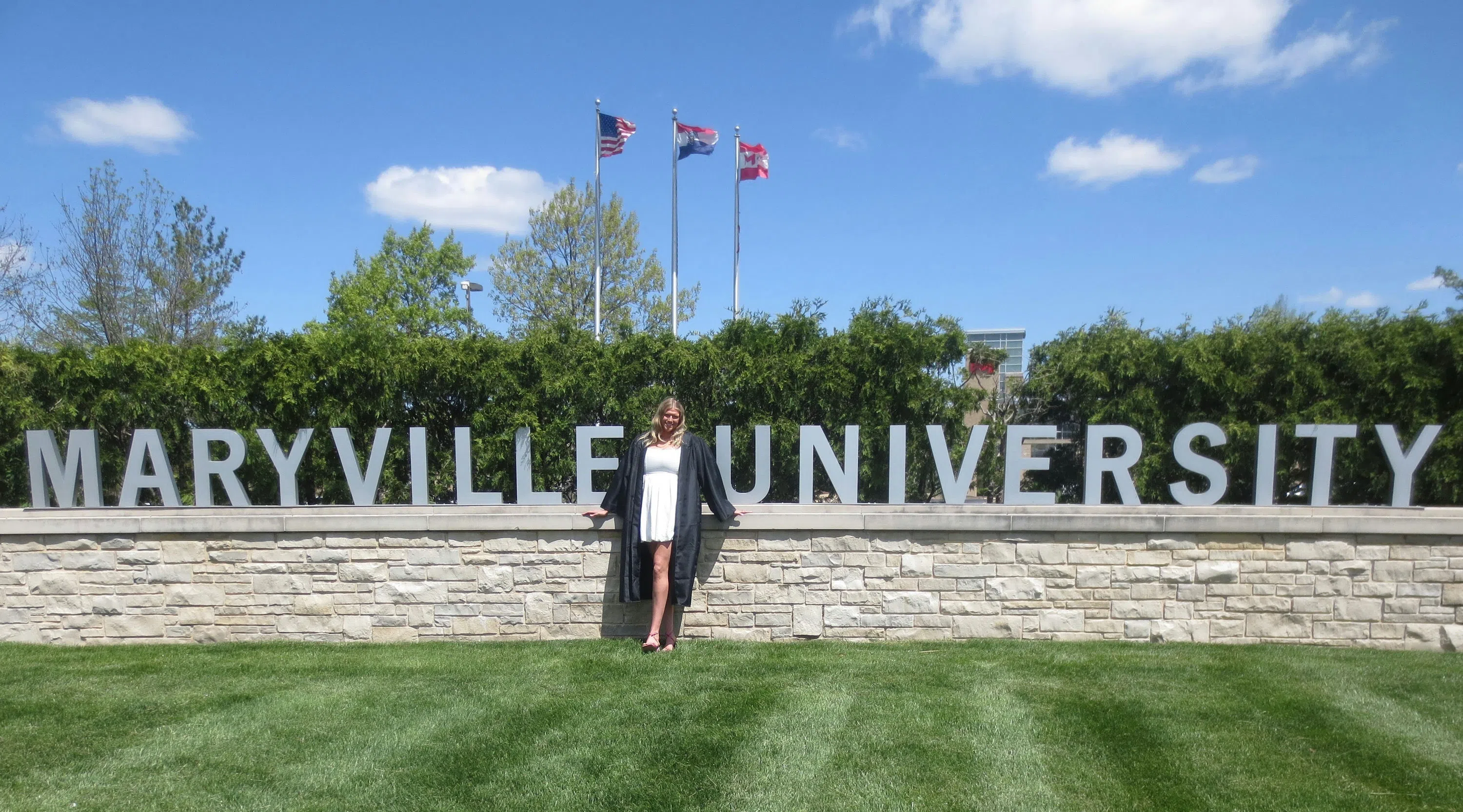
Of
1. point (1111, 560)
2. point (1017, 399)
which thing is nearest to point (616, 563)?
point (1111, 560)

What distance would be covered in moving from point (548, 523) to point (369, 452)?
104 inches

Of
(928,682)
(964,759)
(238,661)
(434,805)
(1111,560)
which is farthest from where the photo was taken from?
(1111,560)

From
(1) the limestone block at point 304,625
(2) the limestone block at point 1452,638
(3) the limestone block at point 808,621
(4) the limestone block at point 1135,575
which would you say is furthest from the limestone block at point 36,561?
(2) the limestone block at point 1452,638

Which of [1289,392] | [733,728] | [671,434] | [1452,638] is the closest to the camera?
[733,728]

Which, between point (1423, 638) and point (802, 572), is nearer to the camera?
point (1423, 638)

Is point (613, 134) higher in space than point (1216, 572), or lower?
higher

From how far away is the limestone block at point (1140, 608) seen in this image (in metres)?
6.64

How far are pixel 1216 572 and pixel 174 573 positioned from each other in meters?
8.13

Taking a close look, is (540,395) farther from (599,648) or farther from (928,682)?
(928,682)

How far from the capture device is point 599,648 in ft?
20.9

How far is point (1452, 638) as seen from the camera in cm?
650

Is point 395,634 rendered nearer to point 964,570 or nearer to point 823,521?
point 823,521

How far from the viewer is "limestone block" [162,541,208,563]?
22.1 feet

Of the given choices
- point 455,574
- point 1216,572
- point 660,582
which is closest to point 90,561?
point 455,574
